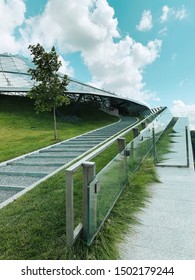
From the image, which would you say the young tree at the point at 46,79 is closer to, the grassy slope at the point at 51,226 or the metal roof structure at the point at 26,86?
the grassy slope at the point at 51,226

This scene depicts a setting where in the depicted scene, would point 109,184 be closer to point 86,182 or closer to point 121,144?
point 86,182

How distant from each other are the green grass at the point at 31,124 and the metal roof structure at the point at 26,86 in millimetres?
1496

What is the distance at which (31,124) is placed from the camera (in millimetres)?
19422

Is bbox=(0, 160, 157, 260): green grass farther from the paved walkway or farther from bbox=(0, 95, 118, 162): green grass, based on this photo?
bbox=(0, 95, 118, 162): green grass

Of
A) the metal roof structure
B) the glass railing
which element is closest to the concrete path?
the glass railing

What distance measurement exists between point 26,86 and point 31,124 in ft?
16.2

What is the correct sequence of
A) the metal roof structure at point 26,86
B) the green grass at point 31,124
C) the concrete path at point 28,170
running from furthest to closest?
1. the metal roof structure at point 26,86
2. the green grass at point 31,124
3. the concrete path at point 28,170

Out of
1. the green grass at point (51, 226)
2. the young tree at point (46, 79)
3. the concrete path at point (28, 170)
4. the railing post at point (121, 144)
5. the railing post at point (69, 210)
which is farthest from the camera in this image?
the young tree at point (46, 79)

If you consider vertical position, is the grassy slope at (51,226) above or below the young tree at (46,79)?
below

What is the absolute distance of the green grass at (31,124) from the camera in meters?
13.5

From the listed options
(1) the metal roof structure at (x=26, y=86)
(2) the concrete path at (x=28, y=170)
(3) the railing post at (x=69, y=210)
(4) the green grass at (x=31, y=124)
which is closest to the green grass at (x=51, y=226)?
(3) the railing post at (x=69, y=210)
